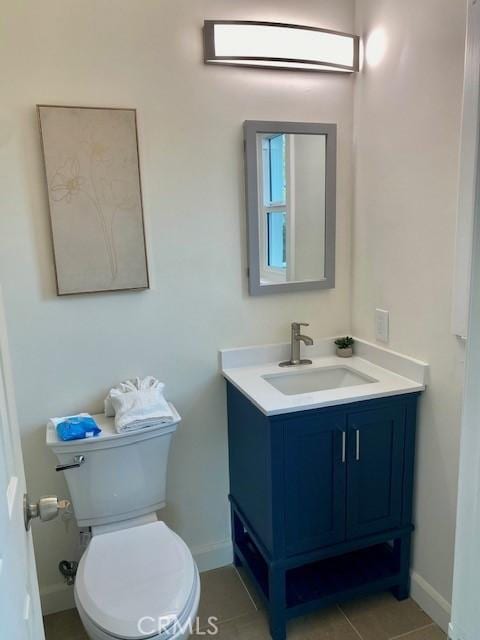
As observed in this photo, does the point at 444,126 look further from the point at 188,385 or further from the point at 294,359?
the point at 188,385

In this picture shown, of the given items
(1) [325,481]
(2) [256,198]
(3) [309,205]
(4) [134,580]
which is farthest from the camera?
(3) [309,205]

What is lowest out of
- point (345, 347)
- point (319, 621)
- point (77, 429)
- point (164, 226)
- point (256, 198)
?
point (319, 621)

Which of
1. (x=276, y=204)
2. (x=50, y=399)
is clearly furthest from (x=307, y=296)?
(x=50, y=399)

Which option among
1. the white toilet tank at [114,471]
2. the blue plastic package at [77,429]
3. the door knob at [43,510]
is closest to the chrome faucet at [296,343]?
the white toilet tank at [114,471]

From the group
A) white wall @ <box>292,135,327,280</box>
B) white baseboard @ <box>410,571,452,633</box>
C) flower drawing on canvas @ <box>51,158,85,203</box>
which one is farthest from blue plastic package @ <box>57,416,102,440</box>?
white baseboard @ <box>410,571,452,633</box>

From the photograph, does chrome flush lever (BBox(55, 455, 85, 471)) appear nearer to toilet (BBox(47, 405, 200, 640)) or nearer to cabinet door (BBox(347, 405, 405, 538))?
toilet (BBox(47, 405, 200, 640))

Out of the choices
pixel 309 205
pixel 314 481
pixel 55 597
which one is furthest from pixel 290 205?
pixel 55 597

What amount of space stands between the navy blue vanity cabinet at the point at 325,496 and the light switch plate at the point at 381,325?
31 cm

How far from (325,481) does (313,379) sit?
0.51 meters

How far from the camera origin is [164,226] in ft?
6.41

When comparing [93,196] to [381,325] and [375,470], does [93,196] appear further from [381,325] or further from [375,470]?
[375,470]

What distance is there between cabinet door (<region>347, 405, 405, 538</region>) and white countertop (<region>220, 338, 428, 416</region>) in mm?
92

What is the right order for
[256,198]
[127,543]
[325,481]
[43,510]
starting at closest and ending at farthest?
[43,510] < [127,543] < [325,481] < [256,198]

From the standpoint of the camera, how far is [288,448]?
172 centimetres
